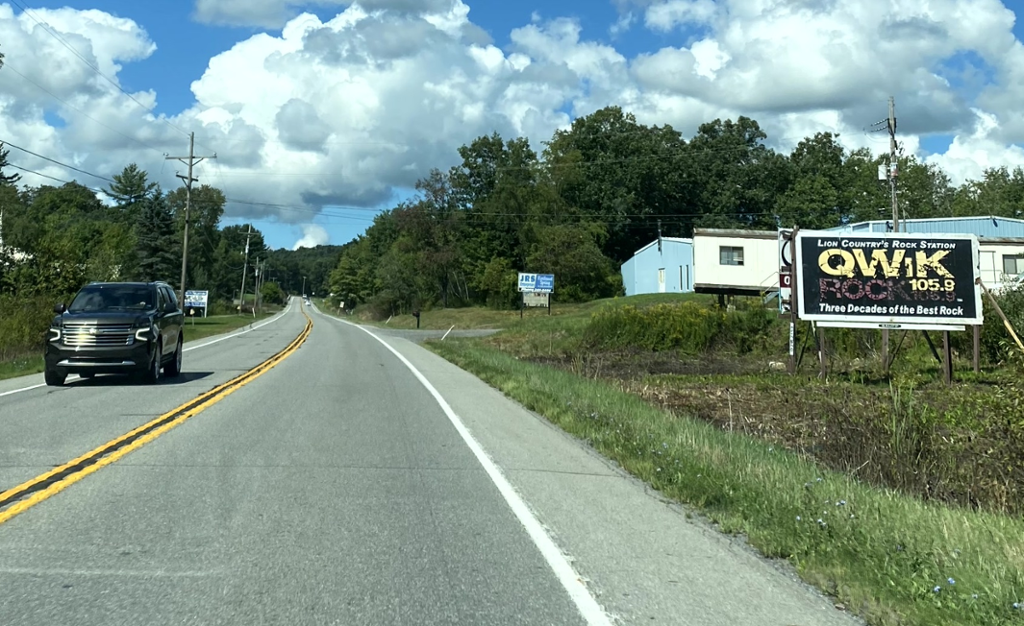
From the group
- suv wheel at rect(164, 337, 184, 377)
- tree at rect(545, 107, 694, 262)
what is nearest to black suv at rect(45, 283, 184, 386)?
suv wheel at rect(164, 337, 184, 377)

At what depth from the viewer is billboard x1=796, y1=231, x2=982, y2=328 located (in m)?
23.2

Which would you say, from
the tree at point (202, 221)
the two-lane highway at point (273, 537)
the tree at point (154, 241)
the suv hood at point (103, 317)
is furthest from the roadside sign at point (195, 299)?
the two-lane highway at point (273, 537)

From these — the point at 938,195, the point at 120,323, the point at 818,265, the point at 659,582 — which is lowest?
the point at 659,582

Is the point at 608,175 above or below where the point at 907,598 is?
above

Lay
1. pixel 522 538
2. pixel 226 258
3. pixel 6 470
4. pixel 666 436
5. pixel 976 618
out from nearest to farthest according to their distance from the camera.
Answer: pixel 976 618 < pixel 522 538 < pixel 6 470 < pixel 666 436 < pixel 226 258

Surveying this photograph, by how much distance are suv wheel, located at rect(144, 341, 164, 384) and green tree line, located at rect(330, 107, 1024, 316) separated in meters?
66.5

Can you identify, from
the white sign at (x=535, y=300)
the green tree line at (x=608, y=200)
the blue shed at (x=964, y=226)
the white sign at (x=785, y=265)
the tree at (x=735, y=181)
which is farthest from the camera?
the tree at (x=735, y=181)

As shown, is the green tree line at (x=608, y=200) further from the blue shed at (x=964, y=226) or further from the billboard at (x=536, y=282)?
the blue shed at (x=964, y=226)

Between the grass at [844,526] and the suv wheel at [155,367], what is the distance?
10399mm

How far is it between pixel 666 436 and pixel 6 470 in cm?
784

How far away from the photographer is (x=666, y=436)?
12.0 meters

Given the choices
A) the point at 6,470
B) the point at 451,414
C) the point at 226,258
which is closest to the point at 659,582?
the point at 6,470

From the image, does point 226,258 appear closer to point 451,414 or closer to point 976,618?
point 451,414

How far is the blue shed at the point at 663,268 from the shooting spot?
6931cm
